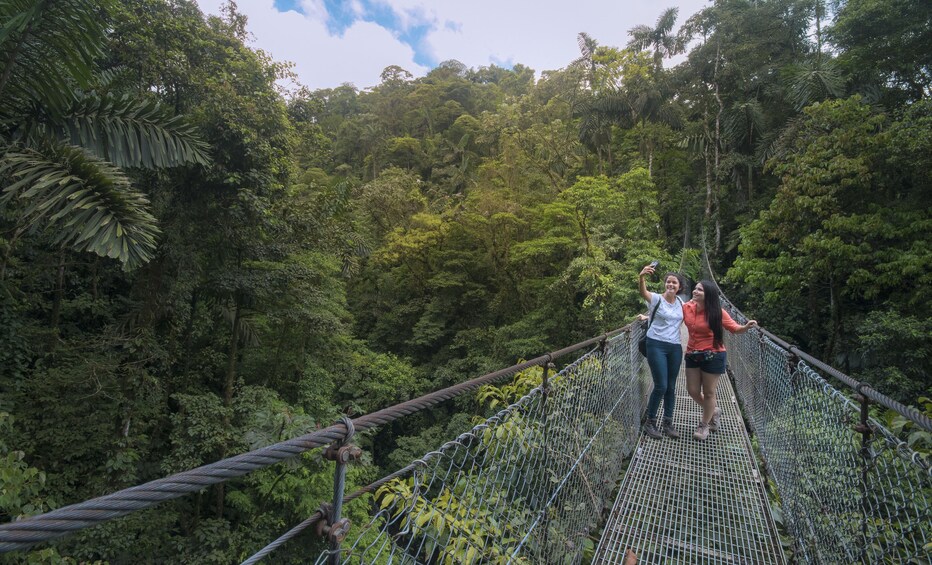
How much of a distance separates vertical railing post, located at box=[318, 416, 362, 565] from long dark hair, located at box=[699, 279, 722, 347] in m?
2.66

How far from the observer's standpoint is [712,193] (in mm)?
13320

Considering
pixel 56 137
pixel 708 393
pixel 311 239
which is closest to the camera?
pixel 708 393

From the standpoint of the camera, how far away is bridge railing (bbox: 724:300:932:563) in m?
1.24

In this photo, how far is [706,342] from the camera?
280 cm

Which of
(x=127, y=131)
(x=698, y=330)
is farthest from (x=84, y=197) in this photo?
(x=698, y=330)

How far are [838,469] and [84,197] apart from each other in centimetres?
440

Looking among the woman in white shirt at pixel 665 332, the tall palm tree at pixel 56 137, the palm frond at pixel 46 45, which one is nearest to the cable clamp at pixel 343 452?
the woman in white shirt at pixel 665 332

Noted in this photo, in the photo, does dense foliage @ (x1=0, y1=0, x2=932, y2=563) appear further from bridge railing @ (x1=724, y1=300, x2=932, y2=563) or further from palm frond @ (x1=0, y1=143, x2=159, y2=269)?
bridge railing @ (x1=724, y1=300, x2=932, y2=563)

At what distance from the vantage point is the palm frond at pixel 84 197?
273 cm

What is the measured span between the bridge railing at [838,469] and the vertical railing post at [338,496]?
51.0 inches

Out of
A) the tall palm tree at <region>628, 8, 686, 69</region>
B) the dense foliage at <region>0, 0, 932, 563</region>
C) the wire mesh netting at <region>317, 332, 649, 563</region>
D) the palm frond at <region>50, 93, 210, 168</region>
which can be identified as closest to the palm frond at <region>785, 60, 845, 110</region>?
the dense foliage at <region>0, 0, 932, 563</region>

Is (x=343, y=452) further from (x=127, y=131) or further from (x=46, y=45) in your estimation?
(x=127, y=131)

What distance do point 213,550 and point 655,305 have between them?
6420mm

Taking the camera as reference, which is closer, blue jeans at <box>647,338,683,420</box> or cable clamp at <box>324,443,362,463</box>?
cable clamp at <box>324,443,362,463</box>
